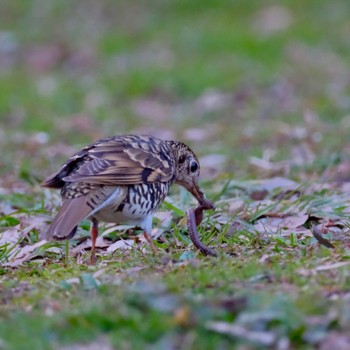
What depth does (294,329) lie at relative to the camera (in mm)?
4281

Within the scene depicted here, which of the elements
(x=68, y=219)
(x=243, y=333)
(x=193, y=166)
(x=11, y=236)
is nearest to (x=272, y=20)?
(x=193, y=166)

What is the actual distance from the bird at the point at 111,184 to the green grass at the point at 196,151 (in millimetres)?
265

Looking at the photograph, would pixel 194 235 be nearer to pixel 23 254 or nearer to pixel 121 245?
pixel 121 245

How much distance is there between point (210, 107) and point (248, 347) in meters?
10.6

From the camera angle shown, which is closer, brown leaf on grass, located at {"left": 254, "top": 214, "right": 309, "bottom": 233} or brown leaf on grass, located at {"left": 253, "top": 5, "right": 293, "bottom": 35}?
brown leaf on grass, located at {"left": 254, "top": 214, "right": 309, "bottom": 233}

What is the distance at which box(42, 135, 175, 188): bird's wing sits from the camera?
638 cm

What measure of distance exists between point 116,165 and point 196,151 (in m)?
5.13

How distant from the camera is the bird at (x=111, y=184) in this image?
6222mm

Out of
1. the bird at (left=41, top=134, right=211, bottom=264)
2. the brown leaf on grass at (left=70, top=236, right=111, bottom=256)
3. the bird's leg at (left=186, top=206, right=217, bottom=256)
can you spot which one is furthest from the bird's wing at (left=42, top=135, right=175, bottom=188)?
the brown leaf on grass at (left=70, top=236, right=111, bottom=256)

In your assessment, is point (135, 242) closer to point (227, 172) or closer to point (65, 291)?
point (65, 291)

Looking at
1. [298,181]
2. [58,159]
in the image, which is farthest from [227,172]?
[58,159]

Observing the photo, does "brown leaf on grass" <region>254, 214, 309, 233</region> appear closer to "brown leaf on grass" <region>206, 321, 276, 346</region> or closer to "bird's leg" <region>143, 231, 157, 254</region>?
"bird's leg" <region>143, 231, 157, 254</region>

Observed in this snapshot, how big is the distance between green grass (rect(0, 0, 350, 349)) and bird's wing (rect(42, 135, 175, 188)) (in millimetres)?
452

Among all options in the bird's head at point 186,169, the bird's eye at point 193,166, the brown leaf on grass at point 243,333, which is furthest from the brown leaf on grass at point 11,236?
the brown leaf on grass at point 243,333
